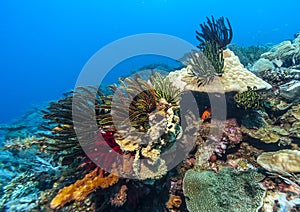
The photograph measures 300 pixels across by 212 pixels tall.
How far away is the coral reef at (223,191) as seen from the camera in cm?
316

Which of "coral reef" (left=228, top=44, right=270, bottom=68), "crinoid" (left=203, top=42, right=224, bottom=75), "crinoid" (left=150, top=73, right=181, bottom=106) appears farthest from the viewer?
"coral reef" (left=228, top=44, right=270, bottom=68)

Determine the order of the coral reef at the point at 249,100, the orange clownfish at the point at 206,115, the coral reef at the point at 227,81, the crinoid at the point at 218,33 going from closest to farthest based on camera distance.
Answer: the coral reef at the point at 249,100 → the coral reef at the point at 227,81 → the orange clownfish at the point at 206,115 → the crinoid at the point at 218,33

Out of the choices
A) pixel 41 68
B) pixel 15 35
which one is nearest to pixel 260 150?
pixel 41 68

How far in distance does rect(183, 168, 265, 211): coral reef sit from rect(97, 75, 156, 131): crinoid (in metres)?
1.32

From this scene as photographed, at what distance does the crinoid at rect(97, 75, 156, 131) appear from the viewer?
3.39 meters

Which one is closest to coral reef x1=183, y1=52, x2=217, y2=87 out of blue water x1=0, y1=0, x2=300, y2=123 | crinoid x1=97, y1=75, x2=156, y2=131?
crinoid x1=97, y1=75, x2=156, y2=131

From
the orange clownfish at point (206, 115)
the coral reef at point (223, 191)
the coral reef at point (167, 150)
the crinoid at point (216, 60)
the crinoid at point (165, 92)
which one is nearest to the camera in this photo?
the coral reef at point (223, 191)

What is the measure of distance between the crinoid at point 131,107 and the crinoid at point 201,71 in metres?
1.57

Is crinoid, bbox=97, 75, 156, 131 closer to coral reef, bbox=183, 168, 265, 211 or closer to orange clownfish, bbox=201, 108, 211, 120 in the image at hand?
coral reef, bbox=183, 168, 265, 211

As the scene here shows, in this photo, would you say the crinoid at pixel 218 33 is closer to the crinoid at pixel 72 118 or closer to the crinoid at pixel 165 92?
the crinoid at pixel 165 92

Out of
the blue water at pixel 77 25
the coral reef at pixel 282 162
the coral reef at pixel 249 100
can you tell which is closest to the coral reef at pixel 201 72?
the coral reef at pixel 249 100

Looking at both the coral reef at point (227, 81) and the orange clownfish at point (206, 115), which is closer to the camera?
the coral reef at point (227, 81)

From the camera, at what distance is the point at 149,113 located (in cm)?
350

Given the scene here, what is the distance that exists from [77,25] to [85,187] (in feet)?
700
